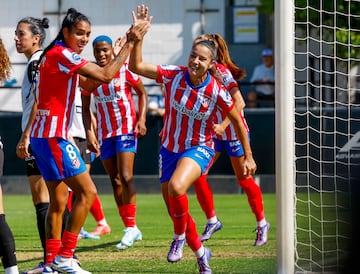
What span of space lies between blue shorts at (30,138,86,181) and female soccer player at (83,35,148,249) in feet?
9.58

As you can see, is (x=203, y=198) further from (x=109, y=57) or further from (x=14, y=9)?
(x=14, y=9)

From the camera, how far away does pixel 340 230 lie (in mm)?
2955

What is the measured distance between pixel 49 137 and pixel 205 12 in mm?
19148

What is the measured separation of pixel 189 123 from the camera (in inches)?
307

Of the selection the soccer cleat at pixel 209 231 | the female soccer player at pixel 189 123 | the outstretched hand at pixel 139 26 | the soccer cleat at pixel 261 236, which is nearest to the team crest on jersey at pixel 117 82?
the soccer cleat at pixel 209 231

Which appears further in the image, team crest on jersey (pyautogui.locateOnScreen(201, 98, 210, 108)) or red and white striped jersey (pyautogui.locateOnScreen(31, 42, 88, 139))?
team crest on jersey (pyautogui.locateOnScreen(201, 98, 210, 108))

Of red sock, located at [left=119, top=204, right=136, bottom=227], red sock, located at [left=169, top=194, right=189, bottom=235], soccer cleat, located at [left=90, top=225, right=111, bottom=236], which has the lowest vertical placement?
soccer cleat, located at [left=90, top=225, right=111, bottom=236]

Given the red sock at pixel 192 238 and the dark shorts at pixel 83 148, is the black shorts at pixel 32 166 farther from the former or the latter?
the red sock at pixel 192 238

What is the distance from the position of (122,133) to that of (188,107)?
2.66 m

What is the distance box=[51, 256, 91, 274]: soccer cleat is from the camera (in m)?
7.14

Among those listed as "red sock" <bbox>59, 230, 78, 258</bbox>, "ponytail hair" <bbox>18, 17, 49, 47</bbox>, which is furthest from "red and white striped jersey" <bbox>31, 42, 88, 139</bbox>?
"ponytail hair" <bbox>18, 17, 49, 47</bbox>

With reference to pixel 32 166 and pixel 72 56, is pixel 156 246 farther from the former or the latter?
pixel 72 56

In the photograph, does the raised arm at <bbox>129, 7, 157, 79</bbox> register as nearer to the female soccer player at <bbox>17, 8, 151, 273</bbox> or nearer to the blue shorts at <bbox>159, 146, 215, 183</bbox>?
the female soccer player at <bbox>17, 8, 151, 273</bbox>

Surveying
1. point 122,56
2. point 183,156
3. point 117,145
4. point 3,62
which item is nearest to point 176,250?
point 183,156
